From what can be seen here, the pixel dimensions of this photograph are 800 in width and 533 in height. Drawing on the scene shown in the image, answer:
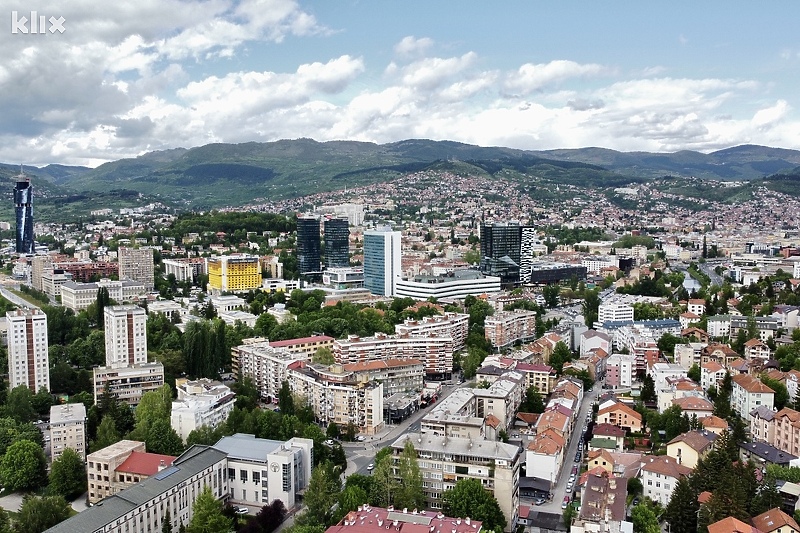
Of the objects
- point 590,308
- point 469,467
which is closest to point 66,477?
point 469,467

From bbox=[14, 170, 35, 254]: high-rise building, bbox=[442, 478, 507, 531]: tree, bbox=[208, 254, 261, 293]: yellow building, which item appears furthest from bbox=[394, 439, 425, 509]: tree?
bbox=[14, 170, 35, 254]: high-rise building

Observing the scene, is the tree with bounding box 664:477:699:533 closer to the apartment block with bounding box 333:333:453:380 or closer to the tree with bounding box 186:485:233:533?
the tree with bounding box 186:485:233:533

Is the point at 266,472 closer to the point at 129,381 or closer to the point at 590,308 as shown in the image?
the point at 129,381

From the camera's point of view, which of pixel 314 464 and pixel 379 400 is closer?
pixel 314 464

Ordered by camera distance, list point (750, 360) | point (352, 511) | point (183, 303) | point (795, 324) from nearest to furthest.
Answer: point (352, 511) → point (750, 360) → point (795, 324) → point (183, 303)

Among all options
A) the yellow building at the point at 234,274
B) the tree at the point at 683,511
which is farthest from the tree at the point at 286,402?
the yellow building at the point at 234,274

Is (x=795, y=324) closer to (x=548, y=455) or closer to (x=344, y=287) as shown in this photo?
(x=548, y=455)

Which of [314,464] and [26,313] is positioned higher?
[26,313]

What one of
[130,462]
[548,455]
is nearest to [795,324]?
[548,455]
